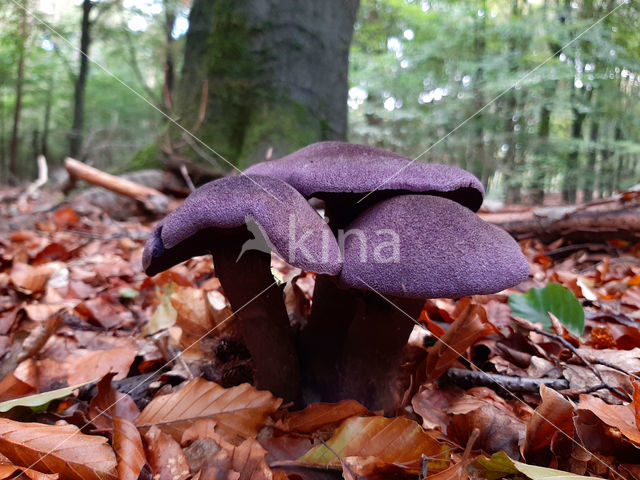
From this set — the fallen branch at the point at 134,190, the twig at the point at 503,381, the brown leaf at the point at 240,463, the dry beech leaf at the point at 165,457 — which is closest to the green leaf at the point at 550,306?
the twig at the point at 503,381

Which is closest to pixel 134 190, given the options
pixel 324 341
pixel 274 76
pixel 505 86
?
pixel 274 76

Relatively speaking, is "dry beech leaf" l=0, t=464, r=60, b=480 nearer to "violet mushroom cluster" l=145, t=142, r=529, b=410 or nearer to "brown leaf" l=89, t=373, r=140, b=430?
"brown leaf" l=89, t=373, r=140, b=430

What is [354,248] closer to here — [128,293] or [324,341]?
[324,341]

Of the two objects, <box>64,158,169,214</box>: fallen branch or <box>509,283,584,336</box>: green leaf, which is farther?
<box>64,158,169,214</box>: fallen branch

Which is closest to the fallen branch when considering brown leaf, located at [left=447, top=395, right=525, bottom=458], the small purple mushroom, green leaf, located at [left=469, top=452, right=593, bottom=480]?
the small purple mushroom

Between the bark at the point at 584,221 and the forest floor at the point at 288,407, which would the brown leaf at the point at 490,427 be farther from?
the bark at the point at 584,221

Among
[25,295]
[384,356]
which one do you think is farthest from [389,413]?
[25,295]
